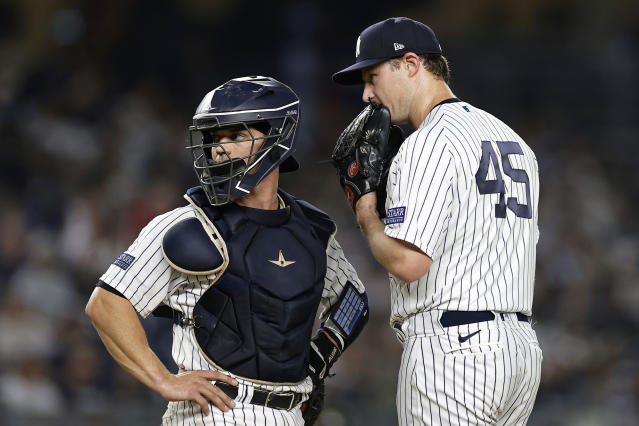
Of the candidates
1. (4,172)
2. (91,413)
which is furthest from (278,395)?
(4,172)

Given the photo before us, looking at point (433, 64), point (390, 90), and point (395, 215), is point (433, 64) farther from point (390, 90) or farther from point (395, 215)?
point (395, 215)

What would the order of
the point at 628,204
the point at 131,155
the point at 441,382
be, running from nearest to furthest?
the point at 441,382 → the point at 131,155 → the point at 628,204

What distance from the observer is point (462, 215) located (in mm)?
2818

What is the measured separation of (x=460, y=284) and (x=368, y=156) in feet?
1.78

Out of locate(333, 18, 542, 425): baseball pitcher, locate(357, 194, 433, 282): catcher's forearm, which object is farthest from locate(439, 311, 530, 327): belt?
locate(357, 194, 433, 282): catcher's forearm

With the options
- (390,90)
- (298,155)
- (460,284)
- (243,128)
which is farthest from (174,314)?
(298,155)

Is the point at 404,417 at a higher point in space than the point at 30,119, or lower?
lower

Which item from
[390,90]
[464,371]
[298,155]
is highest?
[390,90]

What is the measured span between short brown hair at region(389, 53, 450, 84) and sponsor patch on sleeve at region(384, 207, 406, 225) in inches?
22.2

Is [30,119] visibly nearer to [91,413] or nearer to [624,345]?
[91,413]

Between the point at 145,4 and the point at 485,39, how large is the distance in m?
3.62

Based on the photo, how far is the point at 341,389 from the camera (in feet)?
21.2

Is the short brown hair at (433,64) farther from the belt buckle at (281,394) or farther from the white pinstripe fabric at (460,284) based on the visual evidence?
the belt buckle at (281,394)

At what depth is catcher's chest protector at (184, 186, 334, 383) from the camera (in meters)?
2.76
